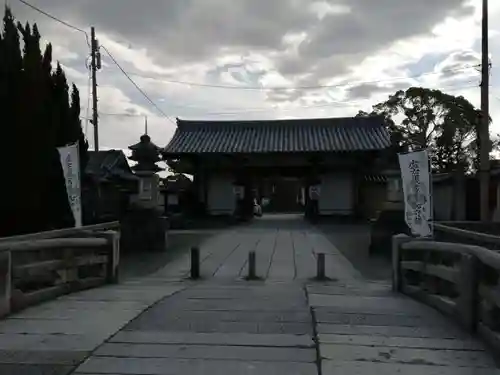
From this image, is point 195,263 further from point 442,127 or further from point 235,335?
point 442,127

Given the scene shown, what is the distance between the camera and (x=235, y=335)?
516 centimetres

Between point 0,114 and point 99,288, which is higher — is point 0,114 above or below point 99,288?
above

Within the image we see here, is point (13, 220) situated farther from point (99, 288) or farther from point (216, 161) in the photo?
point (216, 161)

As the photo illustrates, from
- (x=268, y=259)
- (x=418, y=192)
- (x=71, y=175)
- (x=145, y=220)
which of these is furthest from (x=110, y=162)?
(x=418, y=192)

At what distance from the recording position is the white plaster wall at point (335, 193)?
27406 millimetres

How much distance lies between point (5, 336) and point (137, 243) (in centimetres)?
1015

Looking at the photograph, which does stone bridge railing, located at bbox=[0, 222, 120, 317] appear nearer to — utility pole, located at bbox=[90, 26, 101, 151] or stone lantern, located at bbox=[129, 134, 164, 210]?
stone lantern, located at bbox=[129, 134, 164, 210]

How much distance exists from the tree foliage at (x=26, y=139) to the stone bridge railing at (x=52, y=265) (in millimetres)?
2425

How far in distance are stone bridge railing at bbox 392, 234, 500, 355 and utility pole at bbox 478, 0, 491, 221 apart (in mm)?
9603

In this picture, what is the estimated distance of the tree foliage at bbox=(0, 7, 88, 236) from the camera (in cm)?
1099

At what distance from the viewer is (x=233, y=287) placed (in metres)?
8.74

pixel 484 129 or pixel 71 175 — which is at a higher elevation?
pixel 484 129

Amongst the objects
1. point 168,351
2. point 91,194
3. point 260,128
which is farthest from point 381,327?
point 260,128

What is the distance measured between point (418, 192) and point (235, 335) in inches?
223
